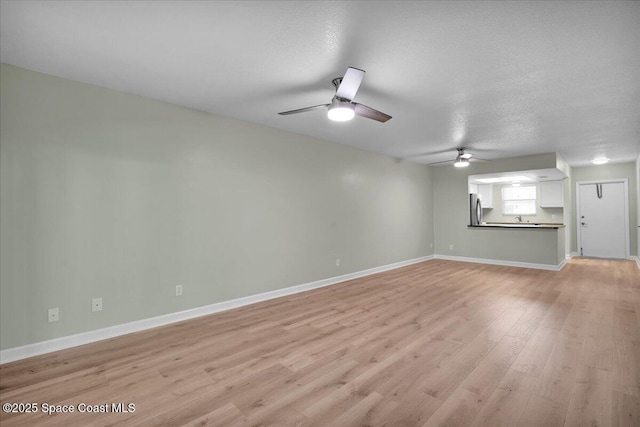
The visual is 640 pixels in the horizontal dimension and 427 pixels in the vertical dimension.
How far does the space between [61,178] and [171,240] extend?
46.5 inches

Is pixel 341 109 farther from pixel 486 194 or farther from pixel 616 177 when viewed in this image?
pixel 616 177

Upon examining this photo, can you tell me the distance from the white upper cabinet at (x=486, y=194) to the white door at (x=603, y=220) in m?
2.21

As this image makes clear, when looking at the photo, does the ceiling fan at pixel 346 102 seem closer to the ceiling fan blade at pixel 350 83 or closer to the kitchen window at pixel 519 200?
the ceiling fan blade at pixel 350 83

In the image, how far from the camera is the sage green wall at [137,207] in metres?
2.61

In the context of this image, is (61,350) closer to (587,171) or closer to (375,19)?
(375,19)

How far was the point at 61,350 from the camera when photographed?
2.72 metres

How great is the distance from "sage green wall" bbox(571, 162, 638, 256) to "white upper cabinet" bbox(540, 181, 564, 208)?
116cm

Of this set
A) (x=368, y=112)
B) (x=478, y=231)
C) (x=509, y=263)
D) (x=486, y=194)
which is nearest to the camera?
(x=368, y=112)

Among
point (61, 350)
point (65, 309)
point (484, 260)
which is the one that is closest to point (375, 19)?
point (65, 309)

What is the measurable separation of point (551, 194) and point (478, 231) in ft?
7.40

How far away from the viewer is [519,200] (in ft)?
29.0

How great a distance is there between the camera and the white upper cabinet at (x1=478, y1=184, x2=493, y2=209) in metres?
8.62

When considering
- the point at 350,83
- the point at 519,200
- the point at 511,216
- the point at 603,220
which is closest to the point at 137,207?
the point at 350,83

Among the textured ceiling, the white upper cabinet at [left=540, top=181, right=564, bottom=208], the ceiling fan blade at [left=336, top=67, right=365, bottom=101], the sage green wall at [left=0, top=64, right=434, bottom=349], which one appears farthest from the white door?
the ceiling fan blade at [left=336, top=67, right=365, bottom=101]
